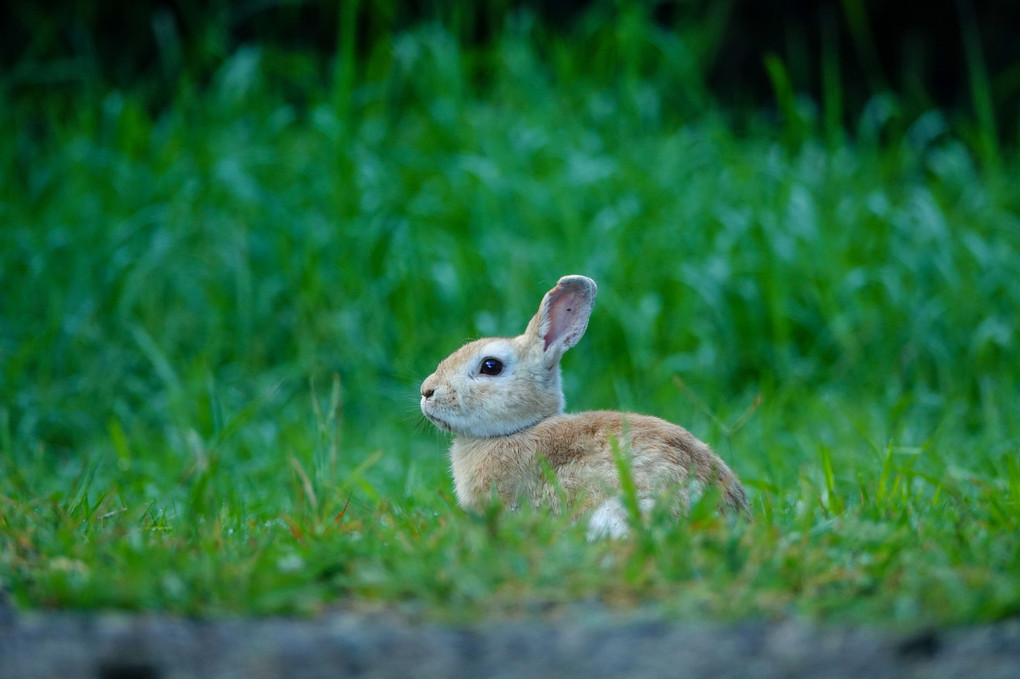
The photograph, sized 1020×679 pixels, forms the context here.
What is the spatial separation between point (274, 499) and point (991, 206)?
210 inches

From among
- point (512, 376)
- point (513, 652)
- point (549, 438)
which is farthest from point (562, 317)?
point (513, 652)

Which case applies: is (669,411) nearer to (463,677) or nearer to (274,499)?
(274,499)

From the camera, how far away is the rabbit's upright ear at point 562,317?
3.91 metres

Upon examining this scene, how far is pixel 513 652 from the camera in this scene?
2.02 m

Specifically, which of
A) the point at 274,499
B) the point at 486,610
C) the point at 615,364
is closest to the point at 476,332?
the point at 615,364

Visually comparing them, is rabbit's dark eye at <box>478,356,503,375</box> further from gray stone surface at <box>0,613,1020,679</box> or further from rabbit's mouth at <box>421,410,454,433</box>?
gray stone surface at <box>0,613,1020,679</box>

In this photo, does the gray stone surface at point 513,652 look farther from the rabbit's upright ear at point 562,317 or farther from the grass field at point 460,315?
the rabbit's upright ear at point 562,317

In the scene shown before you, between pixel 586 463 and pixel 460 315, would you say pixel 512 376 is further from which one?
pixel 460 315

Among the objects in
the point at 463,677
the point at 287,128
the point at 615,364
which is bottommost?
the point at 463,677

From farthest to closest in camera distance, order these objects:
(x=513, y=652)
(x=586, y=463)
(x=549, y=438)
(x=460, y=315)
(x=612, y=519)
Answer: (x=460, y=315) → (x=549, y=438) → (x=586, y=463) → (x=612, y=519) → (x=513, y=652)

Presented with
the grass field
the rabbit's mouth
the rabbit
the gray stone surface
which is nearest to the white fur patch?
the rabbit

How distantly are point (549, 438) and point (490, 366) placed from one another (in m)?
0.46

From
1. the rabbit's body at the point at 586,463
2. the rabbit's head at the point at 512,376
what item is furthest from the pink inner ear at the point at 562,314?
the rabbit's body at the point at 586,463

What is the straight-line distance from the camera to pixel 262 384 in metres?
5.72
